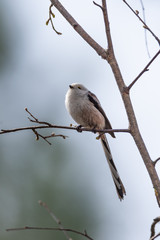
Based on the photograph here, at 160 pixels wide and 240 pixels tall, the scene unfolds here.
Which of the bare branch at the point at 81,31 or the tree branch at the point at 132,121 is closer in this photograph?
the tree branch at the point at 132,121

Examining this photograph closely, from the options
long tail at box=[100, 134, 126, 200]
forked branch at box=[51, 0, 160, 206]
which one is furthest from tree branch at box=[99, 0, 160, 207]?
long tail at box=[100, 134, 126, 200]

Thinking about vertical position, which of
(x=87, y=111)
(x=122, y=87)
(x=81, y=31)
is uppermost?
(x=81, y=31)

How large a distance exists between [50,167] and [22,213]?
1.50 meters

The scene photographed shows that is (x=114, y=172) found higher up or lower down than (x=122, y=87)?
lower down

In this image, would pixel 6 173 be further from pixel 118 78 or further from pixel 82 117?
pixel 118 78

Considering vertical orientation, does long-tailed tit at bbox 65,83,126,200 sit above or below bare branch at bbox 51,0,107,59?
below

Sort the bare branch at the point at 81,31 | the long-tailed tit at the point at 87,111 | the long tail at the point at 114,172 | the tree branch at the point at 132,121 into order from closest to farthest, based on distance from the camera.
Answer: the tree branch at the point at 132,121 → the bare branch at the point at 81,31 → the long tail at the point at 114,172 → the long-tailed tit at the point at 87,111

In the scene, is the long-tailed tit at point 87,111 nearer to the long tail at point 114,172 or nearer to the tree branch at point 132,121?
the long tail at point 114,172

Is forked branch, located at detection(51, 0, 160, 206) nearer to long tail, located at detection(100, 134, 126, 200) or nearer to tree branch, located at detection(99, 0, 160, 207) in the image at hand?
tree branch, located at detection(99, 0, 160, 207)

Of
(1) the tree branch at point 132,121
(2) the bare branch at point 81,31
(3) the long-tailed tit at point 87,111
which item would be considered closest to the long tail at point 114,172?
(3) the long-tailed tit at point 87,111

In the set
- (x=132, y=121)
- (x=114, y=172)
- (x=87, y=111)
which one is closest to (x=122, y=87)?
(x=132, y=121)

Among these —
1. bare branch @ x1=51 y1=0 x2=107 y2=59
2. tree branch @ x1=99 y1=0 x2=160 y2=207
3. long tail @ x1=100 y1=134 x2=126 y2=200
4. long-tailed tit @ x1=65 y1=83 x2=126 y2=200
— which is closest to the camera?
tree branch @ x1=99 y1=0 x2=160 y2=207

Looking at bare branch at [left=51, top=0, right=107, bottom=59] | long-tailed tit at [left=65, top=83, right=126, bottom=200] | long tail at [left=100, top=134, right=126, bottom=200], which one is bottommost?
long tail at [left=100, top=134, right=126, bottom=200]

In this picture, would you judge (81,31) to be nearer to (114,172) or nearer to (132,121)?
(132,121)
